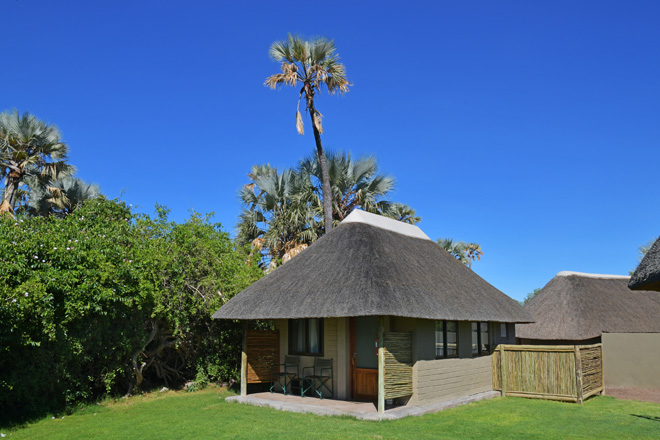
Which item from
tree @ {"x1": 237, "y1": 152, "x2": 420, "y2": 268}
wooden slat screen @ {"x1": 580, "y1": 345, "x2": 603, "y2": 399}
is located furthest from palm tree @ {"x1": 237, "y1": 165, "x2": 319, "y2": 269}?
wooden slat screen @ {"x1": 580, "y1": 345, "x2": 603, "y2": 399}

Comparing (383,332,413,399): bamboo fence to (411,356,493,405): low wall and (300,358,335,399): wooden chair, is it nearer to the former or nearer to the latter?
(411,356,493,405): low wall

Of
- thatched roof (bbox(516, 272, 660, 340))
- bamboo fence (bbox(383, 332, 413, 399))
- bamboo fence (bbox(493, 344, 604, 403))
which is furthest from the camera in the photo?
thatched roof (bbox(516, 272, 660, 340))

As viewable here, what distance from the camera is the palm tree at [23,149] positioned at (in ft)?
67.5

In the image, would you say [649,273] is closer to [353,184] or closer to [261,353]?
[261,353]

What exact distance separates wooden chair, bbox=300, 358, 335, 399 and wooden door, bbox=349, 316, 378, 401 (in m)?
0.54

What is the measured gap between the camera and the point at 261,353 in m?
14.5

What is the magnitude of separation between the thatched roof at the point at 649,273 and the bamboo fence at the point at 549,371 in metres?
6.28

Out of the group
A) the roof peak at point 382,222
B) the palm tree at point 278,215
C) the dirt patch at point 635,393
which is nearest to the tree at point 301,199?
the palm tree at point 278,215

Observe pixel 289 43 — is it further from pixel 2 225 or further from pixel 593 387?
pixel 593 387

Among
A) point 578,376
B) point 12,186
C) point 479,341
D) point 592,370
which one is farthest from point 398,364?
point 12,186

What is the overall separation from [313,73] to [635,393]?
15.2 metres

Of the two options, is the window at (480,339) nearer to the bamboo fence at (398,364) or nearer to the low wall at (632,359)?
the bamboo fence at (398,364)

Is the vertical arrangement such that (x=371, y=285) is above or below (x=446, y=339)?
above

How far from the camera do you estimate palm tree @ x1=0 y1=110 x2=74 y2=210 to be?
20.6 m
